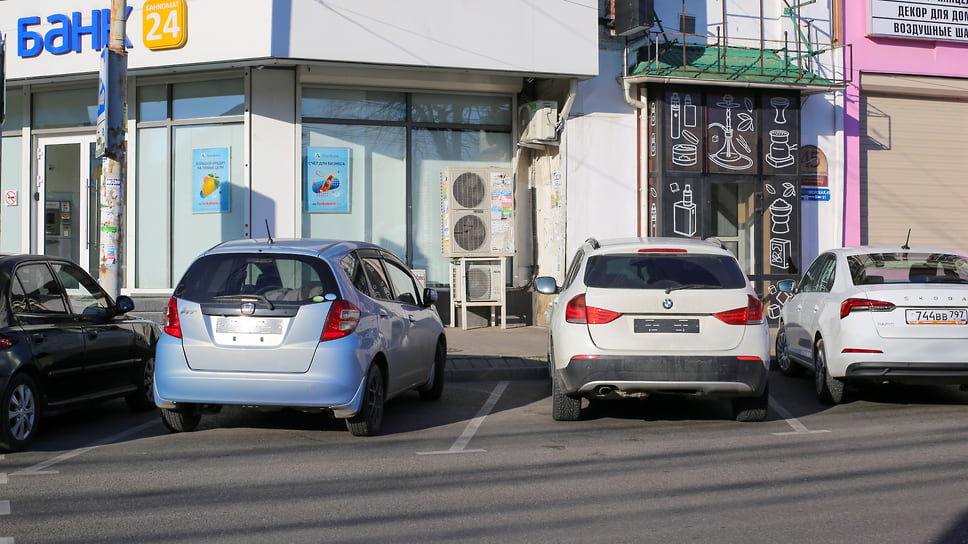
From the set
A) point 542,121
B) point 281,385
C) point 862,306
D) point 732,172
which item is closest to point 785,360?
point 862,306

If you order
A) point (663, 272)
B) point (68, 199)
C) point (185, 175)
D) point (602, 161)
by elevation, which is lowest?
point (663, 272)

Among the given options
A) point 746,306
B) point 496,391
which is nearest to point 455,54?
point 496,391

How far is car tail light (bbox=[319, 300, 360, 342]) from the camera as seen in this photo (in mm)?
7352

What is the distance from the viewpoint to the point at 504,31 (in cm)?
1523

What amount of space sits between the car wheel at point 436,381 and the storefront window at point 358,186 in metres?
6.58

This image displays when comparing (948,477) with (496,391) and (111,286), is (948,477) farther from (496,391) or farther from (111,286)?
(111,286)

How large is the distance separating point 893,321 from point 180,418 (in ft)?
20.2

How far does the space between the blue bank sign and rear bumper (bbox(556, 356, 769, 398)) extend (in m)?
10.1

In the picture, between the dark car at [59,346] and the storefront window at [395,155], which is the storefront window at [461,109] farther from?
the dark car at [59,346]

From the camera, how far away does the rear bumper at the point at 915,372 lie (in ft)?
28.3

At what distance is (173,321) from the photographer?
24.8 feet

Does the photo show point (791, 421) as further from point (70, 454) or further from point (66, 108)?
point (66, 108)

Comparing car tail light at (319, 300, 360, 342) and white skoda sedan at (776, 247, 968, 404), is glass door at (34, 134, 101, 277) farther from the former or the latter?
white skoda sedan at (776, 247, 968, 404)

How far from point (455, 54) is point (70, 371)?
8.71 metres
